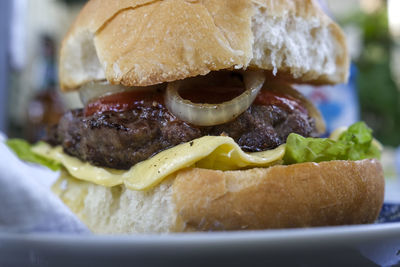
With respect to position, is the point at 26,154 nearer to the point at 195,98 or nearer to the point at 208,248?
the point at 195,98

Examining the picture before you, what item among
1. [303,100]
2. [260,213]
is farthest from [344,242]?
[303,100]

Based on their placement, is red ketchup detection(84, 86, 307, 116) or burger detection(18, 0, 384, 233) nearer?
burger detection(18, 0, 384, 233)

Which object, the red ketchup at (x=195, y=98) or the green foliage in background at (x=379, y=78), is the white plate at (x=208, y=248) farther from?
the green foliage in background at (x=379, y=78)

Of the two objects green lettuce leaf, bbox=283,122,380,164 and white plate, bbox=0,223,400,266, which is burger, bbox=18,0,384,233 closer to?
green lettuce leaf, bbox=283,122,380,164

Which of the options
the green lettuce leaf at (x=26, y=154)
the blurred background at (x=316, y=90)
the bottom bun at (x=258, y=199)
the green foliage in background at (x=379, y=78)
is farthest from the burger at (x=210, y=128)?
the green foliage in background at (x=379, y=78)

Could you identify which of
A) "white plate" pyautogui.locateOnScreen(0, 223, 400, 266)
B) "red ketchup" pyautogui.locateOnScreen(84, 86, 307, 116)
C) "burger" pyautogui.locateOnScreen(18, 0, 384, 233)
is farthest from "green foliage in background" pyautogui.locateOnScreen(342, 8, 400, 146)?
"white plate" pyautogui.locateOnScreen(0, 223, 400, 266)

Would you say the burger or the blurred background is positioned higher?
the burger

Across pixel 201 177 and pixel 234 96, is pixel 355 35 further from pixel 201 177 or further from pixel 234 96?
pixel 201 177
